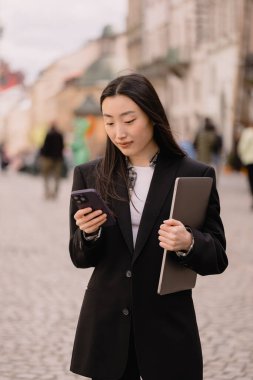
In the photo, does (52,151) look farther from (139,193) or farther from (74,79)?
(74,79)

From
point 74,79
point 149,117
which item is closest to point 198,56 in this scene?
point 74,79

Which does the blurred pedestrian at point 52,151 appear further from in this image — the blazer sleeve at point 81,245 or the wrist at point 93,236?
the wrist at point 93,236

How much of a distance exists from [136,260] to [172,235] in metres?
0.23

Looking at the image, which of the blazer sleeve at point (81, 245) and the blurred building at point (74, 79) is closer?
the blazer sleeve at point (81, 245)

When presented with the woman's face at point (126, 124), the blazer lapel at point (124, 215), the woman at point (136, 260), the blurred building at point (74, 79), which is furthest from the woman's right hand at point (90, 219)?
the blurred building at point (74, 79)

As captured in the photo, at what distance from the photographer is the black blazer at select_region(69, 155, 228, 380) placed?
365cm

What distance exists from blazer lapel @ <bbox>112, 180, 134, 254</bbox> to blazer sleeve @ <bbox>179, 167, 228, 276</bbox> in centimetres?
19

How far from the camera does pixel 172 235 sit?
137 inches

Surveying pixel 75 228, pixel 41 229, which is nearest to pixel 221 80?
pixel 41 229

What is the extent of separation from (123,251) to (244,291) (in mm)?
5967

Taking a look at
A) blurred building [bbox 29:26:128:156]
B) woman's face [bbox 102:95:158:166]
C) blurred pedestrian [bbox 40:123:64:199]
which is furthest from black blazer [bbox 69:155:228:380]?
blurred building [bbox 29:26:128:156]

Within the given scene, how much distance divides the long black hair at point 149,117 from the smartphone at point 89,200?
0.62 ft

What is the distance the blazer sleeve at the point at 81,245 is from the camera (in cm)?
365

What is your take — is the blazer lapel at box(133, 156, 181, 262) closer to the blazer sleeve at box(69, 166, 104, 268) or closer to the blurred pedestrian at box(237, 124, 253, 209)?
the blazer sleeve at box(69, 166, 104, 268)
